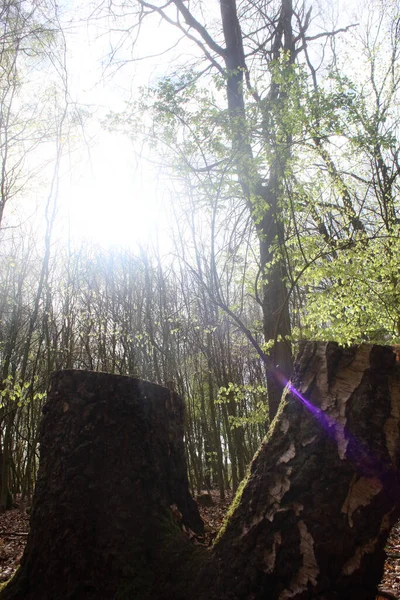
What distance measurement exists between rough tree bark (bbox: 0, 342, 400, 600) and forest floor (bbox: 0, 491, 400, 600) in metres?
0.25

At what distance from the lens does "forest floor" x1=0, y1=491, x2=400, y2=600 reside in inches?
104

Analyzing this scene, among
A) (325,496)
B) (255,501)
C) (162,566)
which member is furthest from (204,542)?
(325,496)

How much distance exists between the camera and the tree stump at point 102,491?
142 cm

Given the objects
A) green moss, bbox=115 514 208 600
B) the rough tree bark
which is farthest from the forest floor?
the rough tree bark

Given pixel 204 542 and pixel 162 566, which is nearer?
pixel 162 566

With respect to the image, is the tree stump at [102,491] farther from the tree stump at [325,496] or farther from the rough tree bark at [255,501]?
the tree stump at [325,496]

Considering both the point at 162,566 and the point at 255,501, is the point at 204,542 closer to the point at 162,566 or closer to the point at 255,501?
the point at 162,566

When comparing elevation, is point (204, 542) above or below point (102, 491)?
below

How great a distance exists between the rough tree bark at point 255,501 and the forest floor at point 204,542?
0.83 feet

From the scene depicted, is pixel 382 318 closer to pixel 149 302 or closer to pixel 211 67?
pixel 211 67

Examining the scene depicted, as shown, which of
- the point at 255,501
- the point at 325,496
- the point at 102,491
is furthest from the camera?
the point at 102,491

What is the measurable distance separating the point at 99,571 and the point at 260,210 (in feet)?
9.61

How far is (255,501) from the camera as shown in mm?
1335

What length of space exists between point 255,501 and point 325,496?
25 centimetres
